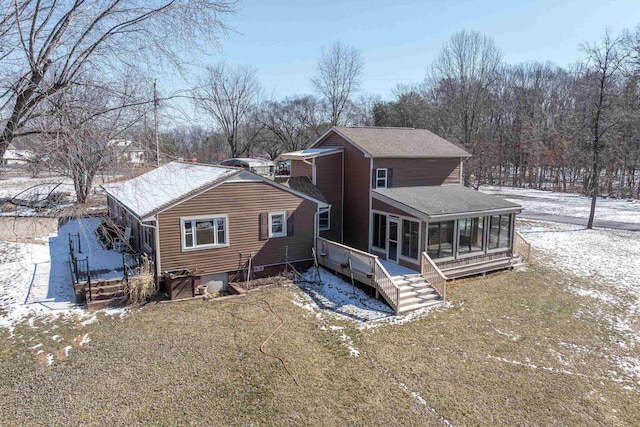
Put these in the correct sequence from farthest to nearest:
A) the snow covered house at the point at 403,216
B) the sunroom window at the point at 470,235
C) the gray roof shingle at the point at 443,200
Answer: the sunroom window at the point at 470,235 < the gray roof shingle at the point at 443,200 < the snow covered house at the point at 403,216

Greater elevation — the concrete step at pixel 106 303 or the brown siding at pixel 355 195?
the brown siding at pixel 355 195

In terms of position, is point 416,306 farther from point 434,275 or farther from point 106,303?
point 106,303

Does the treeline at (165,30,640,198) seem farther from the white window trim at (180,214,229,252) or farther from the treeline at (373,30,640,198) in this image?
the white window trim at (180,214,229,252)

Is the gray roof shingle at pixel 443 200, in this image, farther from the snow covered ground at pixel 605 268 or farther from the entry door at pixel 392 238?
the snow covered ground at pixel 605 268

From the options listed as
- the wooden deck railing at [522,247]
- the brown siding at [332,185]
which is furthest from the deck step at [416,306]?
the wooden deck railing at [522,247]

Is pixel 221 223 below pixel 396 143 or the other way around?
below

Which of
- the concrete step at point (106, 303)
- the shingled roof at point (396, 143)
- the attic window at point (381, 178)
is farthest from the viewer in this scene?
the shingled roof at point (396, 143)

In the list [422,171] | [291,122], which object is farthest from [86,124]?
[291,122]
